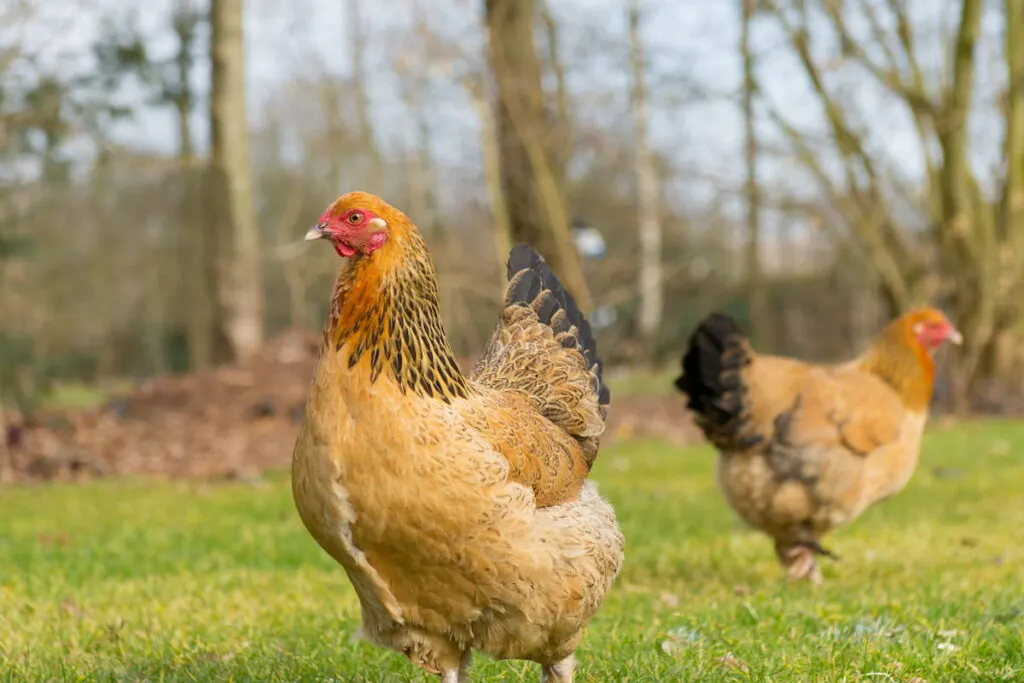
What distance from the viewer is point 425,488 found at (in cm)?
299

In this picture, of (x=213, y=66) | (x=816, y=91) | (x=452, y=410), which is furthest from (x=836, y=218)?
(x=452, y=410)

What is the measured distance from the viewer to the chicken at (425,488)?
9.86 feet

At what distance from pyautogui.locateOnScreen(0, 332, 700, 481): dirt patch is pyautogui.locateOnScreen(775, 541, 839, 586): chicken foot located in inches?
242

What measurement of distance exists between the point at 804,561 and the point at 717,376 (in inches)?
48.4

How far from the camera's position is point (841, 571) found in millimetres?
6477

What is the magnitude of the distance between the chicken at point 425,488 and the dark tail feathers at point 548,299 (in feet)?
2.81

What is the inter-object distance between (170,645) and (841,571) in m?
4.10

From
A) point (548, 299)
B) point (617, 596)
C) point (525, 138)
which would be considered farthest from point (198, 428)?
point (548, 299)

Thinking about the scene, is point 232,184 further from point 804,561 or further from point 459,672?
point 459,672

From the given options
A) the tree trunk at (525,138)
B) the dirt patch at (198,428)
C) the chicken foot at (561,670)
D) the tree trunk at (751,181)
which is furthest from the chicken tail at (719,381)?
the tree trunk at (751,181)

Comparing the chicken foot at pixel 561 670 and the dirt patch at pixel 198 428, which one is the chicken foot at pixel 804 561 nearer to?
the chicken foot at pixel 561 670

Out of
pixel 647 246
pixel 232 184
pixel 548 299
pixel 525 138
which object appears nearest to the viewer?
pixel 548 299

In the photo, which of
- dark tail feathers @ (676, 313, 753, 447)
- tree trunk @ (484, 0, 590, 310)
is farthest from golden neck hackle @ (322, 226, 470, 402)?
tree trunk @ (484, 0, 590, 310)

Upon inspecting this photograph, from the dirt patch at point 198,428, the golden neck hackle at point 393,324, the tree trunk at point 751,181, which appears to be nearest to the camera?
the golden neck hackle at point 393,324
